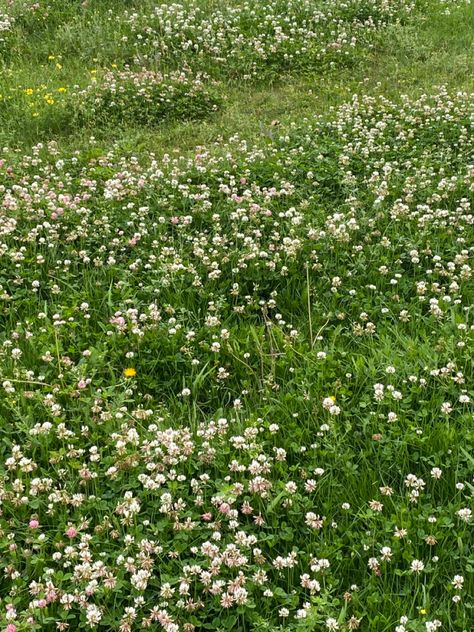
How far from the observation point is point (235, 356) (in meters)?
5.31

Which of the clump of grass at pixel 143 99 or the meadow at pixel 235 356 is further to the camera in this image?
the clump of grass at pixel 143 99

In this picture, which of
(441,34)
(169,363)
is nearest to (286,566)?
(169,363)

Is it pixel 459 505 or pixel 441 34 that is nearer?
Answer: pixel 459 505

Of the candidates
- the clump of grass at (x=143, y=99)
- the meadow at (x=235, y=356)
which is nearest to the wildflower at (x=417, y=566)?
the meadow at (x=235, y=356)

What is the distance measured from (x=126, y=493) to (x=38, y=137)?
7428mm

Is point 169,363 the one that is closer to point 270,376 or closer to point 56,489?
point 270,376

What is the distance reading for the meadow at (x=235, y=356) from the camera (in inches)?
138

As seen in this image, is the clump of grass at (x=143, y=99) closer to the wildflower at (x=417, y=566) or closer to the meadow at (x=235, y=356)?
→ the meadow at (x=235, y=356)

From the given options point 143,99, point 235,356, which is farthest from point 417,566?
point 143,99

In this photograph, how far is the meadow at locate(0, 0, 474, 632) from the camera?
11.5ft

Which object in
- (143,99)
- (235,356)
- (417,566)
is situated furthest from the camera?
(143,99)

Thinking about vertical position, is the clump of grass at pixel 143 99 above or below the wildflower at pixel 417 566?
above

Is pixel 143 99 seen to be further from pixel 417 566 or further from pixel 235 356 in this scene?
pixel 417 566

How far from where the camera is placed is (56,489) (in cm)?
400
